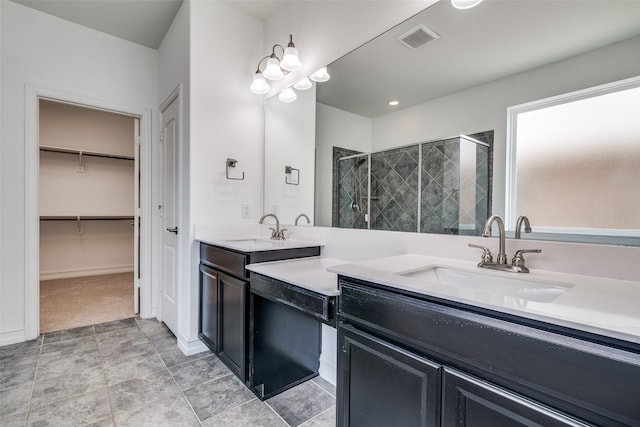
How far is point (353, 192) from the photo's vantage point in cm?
190

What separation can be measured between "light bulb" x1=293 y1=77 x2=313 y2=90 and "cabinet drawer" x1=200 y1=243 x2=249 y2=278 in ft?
4.38

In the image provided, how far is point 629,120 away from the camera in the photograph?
0.94m

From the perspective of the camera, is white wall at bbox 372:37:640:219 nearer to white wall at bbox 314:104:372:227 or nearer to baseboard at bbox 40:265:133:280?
white wall at bbox 314:104:372:227

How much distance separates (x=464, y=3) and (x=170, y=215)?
260 centimetres

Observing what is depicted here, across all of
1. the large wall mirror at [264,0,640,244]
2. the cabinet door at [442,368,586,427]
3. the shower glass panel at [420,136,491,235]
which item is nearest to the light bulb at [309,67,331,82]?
the large wall mirror at [264,0,640,244]

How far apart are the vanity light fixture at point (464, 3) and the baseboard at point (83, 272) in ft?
18.2

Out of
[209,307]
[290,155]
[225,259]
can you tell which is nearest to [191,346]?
[209,307]

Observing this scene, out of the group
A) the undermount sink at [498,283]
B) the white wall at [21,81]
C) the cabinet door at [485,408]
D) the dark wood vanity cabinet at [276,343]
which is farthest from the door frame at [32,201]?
the cabinet door at [485,408]

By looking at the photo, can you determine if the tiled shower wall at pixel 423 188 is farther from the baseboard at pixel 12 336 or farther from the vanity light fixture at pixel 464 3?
the baseboard at pixel 12 336

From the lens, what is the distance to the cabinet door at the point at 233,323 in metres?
1.72

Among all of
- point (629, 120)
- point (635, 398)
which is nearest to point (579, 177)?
point (629, 120)

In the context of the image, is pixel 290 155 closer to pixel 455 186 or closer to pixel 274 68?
pixel 274 68

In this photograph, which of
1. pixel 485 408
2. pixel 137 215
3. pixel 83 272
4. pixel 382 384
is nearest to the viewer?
pixel 485 408

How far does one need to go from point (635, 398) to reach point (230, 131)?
2.55 meters
